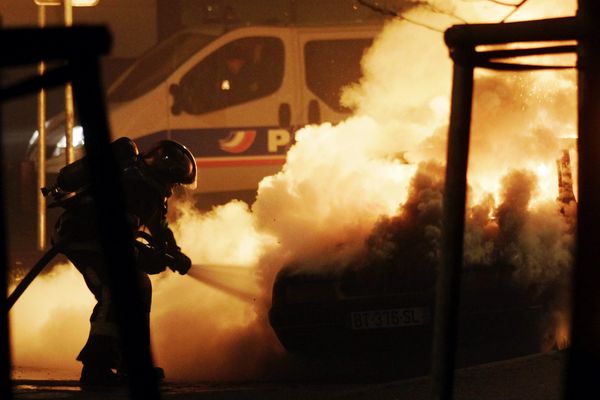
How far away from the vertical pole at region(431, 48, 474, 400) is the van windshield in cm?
1101

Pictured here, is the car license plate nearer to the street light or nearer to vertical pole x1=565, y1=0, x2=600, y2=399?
vertical pole x1=565, y1=0, x2=600, y2=399

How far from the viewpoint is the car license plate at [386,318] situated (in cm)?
798

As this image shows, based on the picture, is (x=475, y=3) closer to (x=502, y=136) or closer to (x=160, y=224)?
(x=502, y=136)

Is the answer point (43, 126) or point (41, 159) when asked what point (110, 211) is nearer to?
point (41, 159)

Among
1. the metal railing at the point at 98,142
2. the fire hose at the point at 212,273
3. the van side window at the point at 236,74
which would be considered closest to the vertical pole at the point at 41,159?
the van side window at the point at 236,74

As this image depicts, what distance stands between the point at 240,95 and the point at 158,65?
103 cm

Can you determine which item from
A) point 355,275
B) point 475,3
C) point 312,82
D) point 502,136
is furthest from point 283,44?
point 355,275

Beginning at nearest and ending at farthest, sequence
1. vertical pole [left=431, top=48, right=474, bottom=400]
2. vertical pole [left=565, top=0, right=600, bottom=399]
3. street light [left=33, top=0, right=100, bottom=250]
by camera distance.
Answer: vertical pole [left=565, top=0, right=600, bottom=399]
vertical pole [left=431, top=48, right=474, bottom=400]
street light [left=33, top=0, right=100, bottom=250]

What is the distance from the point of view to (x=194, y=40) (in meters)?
15.2

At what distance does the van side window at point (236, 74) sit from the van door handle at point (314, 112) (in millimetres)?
415

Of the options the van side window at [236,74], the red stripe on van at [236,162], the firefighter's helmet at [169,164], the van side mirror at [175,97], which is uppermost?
the van side window at [236,74]

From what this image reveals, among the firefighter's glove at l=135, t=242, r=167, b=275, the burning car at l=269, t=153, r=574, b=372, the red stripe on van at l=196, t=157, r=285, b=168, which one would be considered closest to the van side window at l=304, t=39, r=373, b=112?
the red stripe on van at l=196, t=157, r=285, b=168

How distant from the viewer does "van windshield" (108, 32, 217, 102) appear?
49.1 feet

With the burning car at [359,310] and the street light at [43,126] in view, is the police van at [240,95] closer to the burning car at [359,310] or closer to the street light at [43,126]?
the street light at [43,126]
